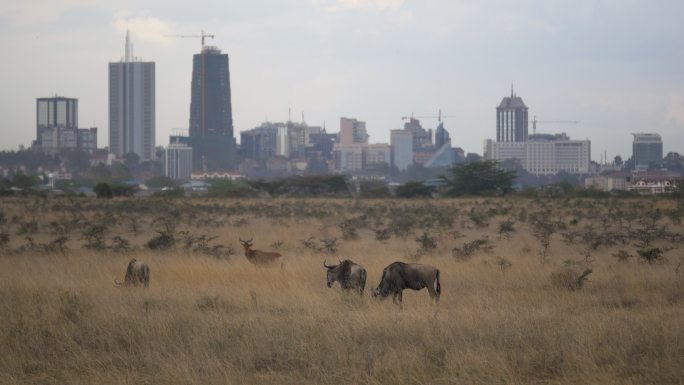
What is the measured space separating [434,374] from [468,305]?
4129mm

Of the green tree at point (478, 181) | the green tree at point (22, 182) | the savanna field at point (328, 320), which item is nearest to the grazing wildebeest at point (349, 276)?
the savanna field at point (328, 320)

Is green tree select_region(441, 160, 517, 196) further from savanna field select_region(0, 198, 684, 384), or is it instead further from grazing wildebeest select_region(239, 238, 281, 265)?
grazing wildebeest select_region(239, 238, 281, 265)

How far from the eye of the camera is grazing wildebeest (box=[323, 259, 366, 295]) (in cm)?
1294

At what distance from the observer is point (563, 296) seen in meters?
13.1

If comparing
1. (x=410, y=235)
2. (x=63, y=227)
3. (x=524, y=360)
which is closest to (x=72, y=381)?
(x=524, y=360)

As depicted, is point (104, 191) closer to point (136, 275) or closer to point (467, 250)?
point (467, 250)

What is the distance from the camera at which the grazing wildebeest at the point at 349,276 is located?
509 inches

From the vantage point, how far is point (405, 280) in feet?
40.8

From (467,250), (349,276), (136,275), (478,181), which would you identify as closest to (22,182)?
(478,181)

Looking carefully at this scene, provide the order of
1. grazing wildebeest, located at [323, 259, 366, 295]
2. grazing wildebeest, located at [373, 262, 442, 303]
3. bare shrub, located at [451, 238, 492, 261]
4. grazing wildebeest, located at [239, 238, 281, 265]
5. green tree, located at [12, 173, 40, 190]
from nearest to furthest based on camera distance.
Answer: grazing wildebeest, located at [373, 262, 442, 303] < grazing wildebeest, located at [323, 259, 366, 295] < grazing wildebeest, located at [239, 238, 281, 265] < bare shrub, located at [451, 238, 492, 261] < green tree, located at [12, 173, 40, 190]

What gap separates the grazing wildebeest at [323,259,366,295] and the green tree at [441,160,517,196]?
204ft

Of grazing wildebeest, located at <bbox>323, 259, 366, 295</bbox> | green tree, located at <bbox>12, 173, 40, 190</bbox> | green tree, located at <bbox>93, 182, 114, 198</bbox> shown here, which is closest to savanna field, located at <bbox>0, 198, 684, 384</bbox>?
grazing wildebeest, located at <bbox>323, 259, 366, 295</bbox>

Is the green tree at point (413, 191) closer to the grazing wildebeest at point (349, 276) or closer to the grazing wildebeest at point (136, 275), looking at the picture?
the grazing wildebeest at point (136, 275)

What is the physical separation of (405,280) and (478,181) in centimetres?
6642
